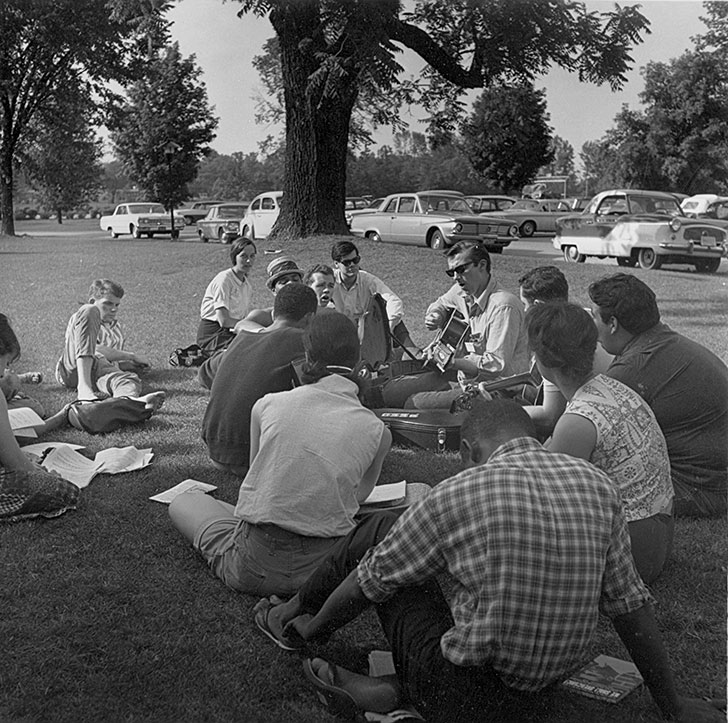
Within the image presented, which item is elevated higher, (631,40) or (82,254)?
(631,40)

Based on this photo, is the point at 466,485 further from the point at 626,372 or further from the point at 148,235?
the point at 148,235

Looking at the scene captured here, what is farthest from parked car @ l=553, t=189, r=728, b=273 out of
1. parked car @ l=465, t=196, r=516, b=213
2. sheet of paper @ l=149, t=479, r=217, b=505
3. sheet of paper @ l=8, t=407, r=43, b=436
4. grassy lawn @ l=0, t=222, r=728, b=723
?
sheet of paper @ l=8, t=407, r=43, b=436

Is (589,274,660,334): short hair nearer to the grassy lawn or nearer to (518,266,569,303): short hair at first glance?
(518,266,569,303): short hair

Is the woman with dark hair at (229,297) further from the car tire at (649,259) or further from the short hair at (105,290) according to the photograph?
the car tire at (649,259)

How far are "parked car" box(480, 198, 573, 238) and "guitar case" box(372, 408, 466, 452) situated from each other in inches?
61.4

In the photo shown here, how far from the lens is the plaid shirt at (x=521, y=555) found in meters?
1.91

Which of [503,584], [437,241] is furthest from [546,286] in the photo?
[437,241]

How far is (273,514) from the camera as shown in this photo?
8.87 ft

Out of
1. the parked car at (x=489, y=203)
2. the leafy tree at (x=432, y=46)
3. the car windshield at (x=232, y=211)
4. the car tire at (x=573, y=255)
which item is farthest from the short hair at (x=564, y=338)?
the car windshield at (x=232, y=211)

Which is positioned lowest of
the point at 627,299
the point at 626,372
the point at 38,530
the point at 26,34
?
the point at 38,530

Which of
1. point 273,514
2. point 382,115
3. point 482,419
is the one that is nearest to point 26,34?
point 382,115

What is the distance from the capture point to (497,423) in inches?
80.7

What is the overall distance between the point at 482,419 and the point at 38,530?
2.19 meters

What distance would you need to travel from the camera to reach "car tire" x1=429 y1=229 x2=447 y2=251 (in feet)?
21.1
